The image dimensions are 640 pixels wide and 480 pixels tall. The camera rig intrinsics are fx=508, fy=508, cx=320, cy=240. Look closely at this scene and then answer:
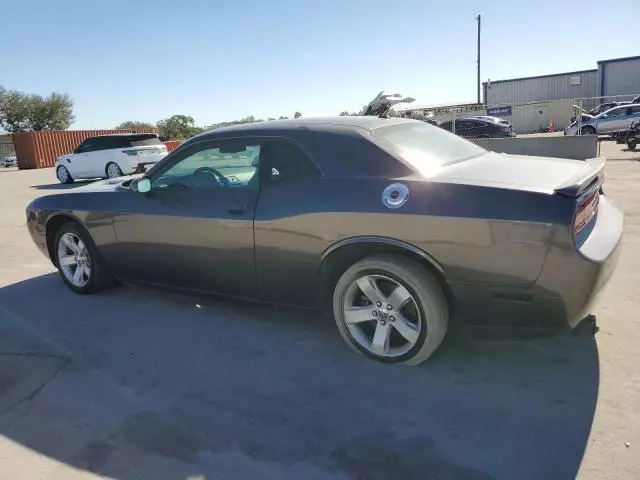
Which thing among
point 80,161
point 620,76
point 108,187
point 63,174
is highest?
point 620,76

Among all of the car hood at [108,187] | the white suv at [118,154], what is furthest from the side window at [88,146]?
the car hood at [108,187]

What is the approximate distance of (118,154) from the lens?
16.6m

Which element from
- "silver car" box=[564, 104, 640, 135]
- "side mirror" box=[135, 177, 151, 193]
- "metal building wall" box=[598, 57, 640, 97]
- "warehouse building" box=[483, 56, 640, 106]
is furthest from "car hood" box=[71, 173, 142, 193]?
"metal building wall" box=[598, 57, 640, 97]

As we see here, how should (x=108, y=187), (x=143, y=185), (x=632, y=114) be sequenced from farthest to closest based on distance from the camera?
(x=632, y=114)
(x=108, y=187)
(x=143, y=185)

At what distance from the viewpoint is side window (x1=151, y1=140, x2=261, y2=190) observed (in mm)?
3742

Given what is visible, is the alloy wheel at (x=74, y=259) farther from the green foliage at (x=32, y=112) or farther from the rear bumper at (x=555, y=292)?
the green foliage at (x=32, y=112)

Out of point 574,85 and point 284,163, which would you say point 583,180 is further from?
point 574,85

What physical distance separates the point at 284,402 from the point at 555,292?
63.8 inches

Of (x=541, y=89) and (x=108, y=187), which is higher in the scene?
(x=541, y=89)

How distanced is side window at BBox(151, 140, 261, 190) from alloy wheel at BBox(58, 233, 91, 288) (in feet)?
4.00

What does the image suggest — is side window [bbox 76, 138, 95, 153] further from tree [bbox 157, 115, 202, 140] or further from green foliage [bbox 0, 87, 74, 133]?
green foliage [bbox 0, 87, 74, 133]

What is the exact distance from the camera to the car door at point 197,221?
3.70 metres

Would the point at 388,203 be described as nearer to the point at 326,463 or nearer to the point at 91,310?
the point at 326,463

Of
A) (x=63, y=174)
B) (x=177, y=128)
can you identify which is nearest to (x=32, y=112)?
(x=177, y=128)
